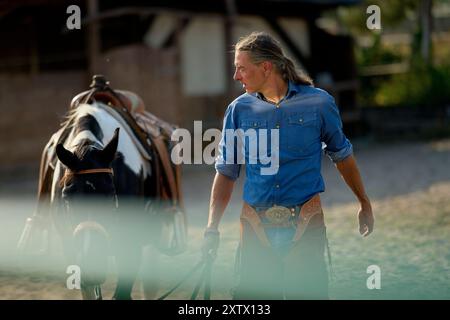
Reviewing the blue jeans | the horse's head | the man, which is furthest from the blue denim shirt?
the horse's head

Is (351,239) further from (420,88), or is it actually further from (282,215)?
(420,88)

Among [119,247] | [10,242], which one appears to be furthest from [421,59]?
[119,247]

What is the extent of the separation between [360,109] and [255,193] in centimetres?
1728

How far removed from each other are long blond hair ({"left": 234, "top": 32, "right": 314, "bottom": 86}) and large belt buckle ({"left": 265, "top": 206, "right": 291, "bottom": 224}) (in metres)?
0.57

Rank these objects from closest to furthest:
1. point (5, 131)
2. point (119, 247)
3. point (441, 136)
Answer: point (119, 247)
point (5, 131)
point (441, 136)

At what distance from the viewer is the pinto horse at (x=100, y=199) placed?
4176mm

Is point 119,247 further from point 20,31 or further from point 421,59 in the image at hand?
point 421,59

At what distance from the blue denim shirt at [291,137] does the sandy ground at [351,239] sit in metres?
1.57

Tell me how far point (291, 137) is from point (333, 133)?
0.63ft

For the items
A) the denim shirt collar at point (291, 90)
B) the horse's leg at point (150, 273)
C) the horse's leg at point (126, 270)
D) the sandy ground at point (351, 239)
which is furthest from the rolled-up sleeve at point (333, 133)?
the horse's leg at point (150, 273)

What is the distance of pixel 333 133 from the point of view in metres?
3.78

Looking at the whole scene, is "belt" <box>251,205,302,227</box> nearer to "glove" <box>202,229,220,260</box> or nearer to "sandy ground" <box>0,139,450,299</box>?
"glove" <box>202,229,220,260</box>

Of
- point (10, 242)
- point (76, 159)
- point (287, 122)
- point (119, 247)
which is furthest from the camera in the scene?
point (10, 242)

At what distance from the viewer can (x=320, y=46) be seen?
2103cm
